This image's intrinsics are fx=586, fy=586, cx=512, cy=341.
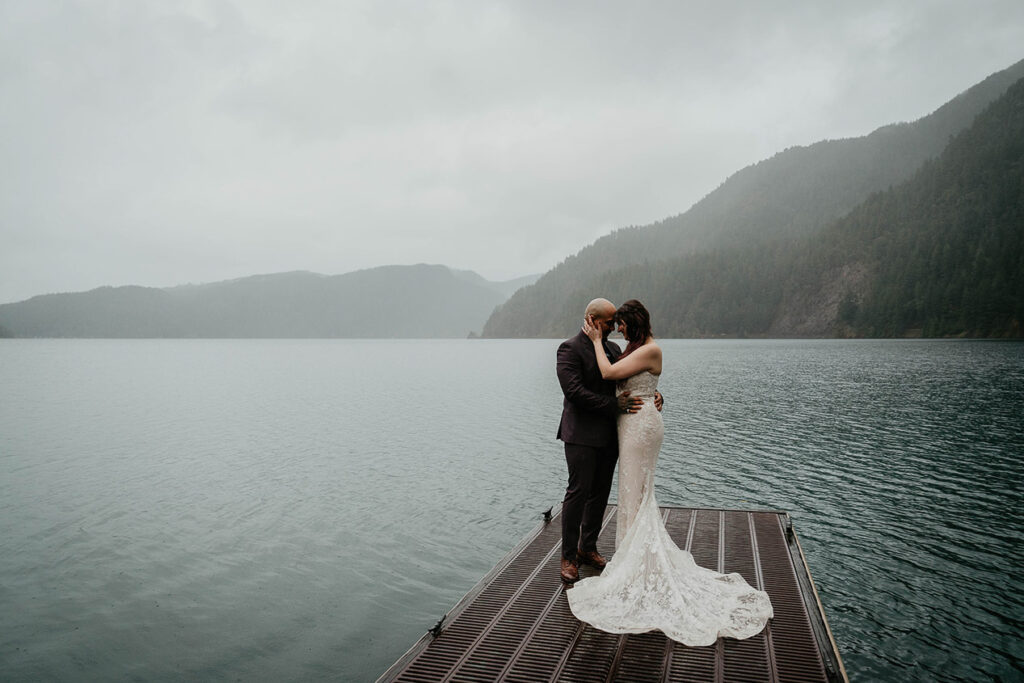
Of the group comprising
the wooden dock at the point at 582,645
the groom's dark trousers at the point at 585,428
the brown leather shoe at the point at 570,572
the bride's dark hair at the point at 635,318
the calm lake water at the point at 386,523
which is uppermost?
the bride's dark hair at the point at 635,318

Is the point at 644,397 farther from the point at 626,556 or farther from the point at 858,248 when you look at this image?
the point at 858,248

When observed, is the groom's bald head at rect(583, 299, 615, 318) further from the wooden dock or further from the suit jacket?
the wooden dock

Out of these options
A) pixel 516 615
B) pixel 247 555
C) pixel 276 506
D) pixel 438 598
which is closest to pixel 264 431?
pixel 276 506

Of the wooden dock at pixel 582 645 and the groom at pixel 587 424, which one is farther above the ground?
the groom at pixel 587 424

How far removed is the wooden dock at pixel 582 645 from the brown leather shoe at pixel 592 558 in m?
0.12

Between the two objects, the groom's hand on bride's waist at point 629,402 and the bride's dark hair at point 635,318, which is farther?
the groom's hand on bride's waist at point 629,402

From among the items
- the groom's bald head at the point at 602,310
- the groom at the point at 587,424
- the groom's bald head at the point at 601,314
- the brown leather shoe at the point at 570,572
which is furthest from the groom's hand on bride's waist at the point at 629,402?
the brown leather shoe at the point at 570,572

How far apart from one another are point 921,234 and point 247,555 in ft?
583

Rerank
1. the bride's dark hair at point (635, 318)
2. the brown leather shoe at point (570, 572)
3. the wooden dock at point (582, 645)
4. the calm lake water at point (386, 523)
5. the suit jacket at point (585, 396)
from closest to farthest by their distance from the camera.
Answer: the wooden dock at point (582, 645), the bride's dark hair at point (635, 318), the suit jacket at point (585, 396), the brown leather shoe at point (570, 572), the calm lake water at point (386, 523)

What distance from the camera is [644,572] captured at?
670 centimetres

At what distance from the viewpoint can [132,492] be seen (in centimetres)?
1748

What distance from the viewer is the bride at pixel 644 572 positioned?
6.43 meters

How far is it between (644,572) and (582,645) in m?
1.12

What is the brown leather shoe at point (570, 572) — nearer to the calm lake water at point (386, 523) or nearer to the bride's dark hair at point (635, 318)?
the calm lake water at point (386, 523)
